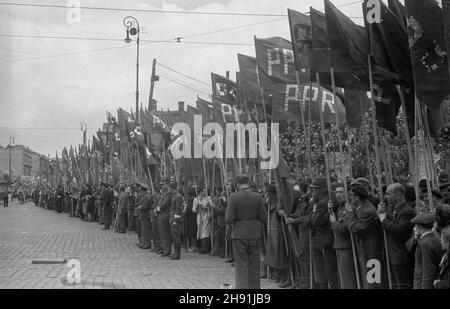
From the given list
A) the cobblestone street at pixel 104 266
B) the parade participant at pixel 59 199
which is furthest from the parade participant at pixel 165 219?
the parade participant at pixel 59 199

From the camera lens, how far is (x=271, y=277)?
32.3ft

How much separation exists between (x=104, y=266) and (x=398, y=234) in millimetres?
6149

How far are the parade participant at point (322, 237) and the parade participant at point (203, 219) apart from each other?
522cm

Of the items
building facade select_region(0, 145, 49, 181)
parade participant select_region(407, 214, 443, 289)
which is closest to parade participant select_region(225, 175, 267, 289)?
parade participant select_region(407, 214, 443, 289)

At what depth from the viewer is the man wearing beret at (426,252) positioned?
529 cm

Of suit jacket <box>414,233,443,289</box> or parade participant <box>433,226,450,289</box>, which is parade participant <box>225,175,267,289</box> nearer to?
suit jacket <box>414,233,443,289</box>

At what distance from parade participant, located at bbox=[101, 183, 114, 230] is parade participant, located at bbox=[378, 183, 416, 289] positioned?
15658 millimetres

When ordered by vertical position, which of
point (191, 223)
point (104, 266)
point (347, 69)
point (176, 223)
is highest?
point (347, 69)

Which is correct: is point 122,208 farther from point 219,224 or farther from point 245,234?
point 245,234

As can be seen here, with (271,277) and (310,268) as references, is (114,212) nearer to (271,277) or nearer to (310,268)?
(271,277)

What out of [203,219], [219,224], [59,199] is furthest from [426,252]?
[59,199]

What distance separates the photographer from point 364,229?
670cm

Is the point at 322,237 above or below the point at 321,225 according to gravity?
below

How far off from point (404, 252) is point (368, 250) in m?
0.53
